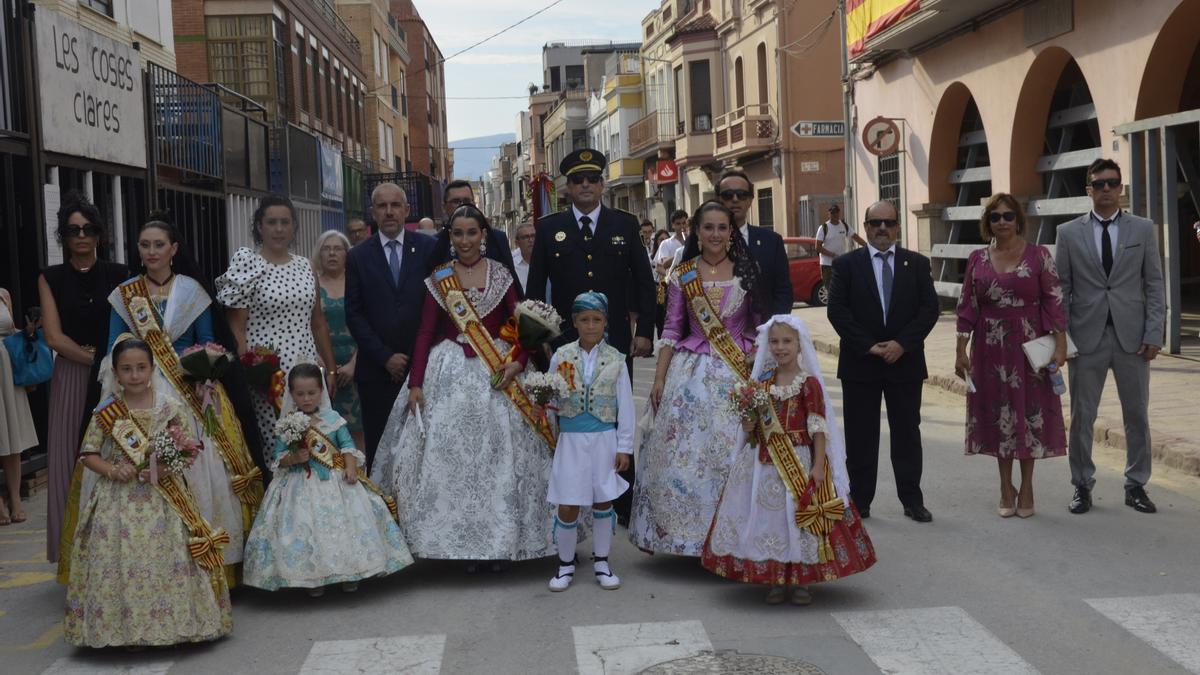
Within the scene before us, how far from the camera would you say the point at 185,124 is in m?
15.5

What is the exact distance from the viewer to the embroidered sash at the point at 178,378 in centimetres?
652

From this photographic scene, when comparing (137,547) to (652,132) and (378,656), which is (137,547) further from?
(652,132)

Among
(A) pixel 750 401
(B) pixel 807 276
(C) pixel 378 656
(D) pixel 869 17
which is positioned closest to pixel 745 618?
(A) pixel 750 401

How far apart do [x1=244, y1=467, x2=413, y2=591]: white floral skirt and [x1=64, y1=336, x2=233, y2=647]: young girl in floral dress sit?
1.26 ft

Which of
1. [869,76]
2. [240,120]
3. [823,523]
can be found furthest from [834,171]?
[823,523]

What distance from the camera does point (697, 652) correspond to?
529cm

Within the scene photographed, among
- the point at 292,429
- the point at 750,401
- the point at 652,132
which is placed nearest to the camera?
the point at 750,401

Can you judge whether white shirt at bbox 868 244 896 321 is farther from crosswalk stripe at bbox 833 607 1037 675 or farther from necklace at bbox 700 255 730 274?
crosswalk stripe at bbox 833 607 1037 675

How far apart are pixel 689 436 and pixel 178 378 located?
250 cm

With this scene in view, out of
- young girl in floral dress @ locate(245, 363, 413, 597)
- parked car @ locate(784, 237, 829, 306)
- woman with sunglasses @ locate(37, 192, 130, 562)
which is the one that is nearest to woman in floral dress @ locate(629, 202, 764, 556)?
young girl in floral dress @ locate(245, 363, 413, 597)

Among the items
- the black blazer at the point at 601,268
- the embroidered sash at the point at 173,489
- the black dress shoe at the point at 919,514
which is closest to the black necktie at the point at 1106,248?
the black dress shoe at the point at 919,514

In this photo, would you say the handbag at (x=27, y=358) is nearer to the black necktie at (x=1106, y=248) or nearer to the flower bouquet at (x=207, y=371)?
the flower bouquet at (x=207, y=371)

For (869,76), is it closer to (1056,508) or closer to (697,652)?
(1056,508)

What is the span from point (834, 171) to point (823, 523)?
30411mm
